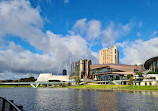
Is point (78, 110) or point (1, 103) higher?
point (1, 103)

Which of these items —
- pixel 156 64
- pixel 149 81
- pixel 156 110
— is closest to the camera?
pixel 156 110

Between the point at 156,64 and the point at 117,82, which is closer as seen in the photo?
the point at 156,64

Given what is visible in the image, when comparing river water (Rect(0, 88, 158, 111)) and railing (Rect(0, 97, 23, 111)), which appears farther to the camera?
river water (Rect(0, 88, 158, 111))

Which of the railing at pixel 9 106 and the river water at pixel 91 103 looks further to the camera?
the river water at pixel 91 103

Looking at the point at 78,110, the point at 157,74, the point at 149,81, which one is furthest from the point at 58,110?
the point at 157,74

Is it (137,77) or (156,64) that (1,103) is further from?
(156,64)

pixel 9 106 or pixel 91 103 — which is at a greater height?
pixel 9 106

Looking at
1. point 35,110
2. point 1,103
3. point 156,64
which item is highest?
point 156,64

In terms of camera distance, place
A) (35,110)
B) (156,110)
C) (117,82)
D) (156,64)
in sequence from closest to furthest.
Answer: (156,110)
(35,110)
(156,64)
(117,82)

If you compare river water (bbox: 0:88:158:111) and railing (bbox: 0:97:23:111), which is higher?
railing (bbox: 0:97:23:111)

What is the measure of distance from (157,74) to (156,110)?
410ft

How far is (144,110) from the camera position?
29.0 m

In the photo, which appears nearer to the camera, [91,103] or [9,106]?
[9,106]

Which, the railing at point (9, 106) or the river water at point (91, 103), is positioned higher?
the railing at point (9, 106)
